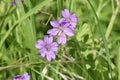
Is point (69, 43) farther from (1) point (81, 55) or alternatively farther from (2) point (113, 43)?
(2) point (113, 43)

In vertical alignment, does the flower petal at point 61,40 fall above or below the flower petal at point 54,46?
above

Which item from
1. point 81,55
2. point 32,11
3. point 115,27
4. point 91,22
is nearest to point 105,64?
point 81,55

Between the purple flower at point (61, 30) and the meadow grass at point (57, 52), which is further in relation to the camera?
the meadow grass at point (57, 52)

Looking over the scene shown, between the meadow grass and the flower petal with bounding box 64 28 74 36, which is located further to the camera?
the meadow grass

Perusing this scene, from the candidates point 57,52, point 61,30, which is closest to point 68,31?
point 61,30

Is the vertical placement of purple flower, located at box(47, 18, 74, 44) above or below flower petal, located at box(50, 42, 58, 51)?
above

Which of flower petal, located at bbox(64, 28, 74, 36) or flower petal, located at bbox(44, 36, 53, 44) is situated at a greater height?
flower petal, located at bbox(64, 28, 74, 36)

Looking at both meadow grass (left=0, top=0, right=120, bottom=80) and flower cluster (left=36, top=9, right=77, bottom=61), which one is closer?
flower cluster (left=36, top=9, right=77, bottom=61)
